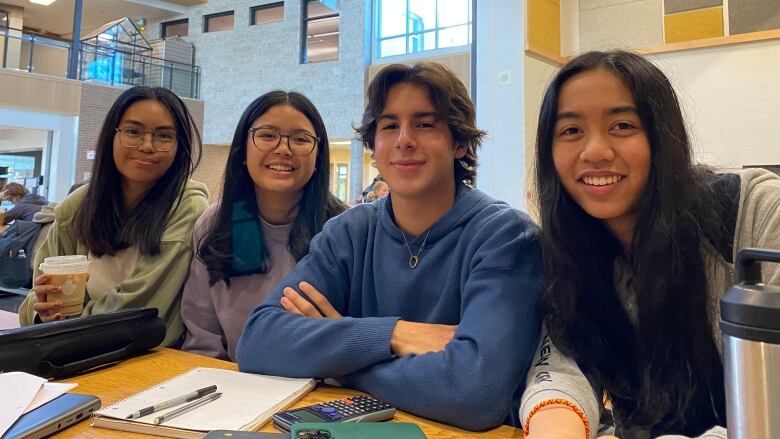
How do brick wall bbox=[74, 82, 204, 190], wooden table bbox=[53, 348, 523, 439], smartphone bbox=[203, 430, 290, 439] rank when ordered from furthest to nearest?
brick wall bbox=[74, 82, 204, 190] → wooden table bbox=[53, 348, 523, 439] → smartphone bbox=[203, 430, 290, 439]

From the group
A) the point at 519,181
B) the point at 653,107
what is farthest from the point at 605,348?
the point at 519,181

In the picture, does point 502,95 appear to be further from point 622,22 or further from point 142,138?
point 142,138

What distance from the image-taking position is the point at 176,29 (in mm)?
14453

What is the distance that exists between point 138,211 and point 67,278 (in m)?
0.49

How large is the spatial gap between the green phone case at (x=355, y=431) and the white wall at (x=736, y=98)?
3832 mm

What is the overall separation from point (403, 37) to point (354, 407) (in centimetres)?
906

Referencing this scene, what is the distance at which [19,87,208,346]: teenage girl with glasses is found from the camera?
1.79 meters

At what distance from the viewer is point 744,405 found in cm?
46

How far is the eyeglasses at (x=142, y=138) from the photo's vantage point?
1.93m

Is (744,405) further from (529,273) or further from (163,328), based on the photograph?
(163,328)

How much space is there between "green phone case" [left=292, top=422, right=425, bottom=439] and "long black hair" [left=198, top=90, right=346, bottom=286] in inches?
37.4

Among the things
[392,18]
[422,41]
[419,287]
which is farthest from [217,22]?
[419,287]

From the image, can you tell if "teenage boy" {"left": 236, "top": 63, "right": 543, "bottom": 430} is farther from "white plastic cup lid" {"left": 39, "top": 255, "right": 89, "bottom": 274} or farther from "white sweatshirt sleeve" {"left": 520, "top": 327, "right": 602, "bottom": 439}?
"white plastic cup lid" {"left": 39, "top": 255, "right": 89, "bottom": 274}

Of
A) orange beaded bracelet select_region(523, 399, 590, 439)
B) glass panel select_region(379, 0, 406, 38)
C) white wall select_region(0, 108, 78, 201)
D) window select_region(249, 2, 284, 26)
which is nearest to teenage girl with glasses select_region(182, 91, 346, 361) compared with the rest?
orange beaded bracelet select_region(523, 399, 590, 439)
